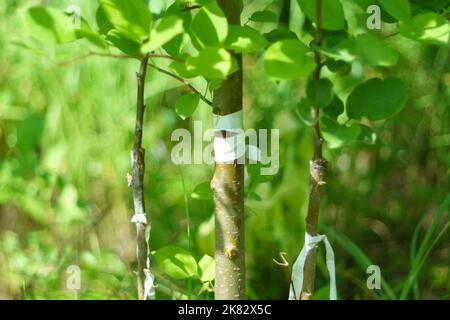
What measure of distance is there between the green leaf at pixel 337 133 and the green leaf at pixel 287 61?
63mm

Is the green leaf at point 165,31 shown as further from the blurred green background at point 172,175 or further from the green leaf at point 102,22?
the blurred green background at point 172,175

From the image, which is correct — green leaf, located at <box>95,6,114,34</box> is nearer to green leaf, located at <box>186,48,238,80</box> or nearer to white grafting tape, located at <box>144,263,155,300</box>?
green leaf, located at <box>186,48,238,80</box>

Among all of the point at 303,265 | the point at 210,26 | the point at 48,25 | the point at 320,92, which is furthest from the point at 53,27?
the point at 303,265

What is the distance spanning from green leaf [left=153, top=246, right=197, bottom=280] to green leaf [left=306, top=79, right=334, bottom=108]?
0.79ft

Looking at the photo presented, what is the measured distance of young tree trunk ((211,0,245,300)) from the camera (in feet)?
2.21

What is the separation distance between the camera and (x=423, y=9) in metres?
0.66

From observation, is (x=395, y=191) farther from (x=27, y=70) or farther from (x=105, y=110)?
(x=27, y=70)

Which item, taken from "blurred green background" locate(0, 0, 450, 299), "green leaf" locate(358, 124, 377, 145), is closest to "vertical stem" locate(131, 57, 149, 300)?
"green leaf" locate(358, 124, 377, 145)

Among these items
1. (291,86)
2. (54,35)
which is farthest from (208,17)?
(291,86)

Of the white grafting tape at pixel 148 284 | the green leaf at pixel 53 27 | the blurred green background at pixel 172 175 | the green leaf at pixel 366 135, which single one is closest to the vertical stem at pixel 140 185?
the white grafting tape at pixel 148 284

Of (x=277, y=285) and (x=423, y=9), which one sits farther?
(x=277, y=285)

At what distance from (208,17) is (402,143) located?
113cm

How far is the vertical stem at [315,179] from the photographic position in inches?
22.9

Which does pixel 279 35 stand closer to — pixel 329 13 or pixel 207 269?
pixel 329 13
